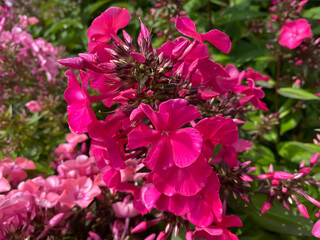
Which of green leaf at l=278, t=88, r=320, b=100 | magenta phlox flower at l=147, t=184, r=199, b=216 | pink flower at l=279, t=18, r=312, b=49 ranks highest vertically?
magenta phlox flower at l=147, t=184, r=199, b=216

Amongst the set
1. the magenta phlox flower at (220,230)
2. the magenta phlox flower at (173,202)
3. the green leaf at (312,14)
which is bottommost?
the magenta phlox flower at (220,230)

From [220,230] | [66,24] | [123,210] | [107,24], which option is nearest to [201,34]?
[107,24]

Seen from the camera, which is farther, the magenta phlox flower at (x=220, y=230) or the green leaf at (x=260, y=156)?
the green leaf at (x=260, y=156)

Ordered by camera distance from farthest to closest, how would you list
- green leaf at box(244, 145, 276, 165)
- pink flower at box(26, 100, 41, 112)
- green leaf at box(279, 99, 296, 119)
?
green leaf at box(279, 99, 296, 119) → pink flower at box(26, 100, 41, 112) → green leaf at box(244, 145, 276, 165)

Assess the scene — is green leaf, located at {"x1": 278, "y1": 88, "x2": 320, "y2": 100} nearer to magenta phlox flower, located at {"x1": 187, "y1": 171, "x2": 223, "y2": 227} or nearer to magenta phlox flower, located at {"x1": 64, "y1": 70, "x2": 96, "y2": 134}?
magenta phlox flower, located at {"x1": 187, "y1": 171, "x2": 223, "y2": 227}

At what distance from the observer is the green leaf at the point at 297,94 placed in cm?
144

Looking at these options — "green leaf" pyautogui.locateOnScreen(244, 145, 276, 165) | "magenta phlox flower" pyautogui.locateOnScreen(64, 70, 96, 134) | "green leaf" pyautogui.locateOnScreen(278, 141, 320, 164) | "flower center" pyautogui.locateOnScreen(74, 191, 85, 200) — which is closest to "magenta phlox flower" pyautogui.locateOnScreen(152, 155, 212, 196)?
"magenta phlox flower" pyautogui.locateOnScreen(64, 70, 96, 134)

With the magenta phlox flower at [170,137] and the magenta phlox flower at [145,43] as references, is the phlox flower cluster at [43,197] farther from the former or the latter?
the magenta phlox flower at [145,43]

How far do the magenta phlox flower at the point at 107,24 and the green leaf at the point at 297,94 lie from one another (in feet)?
3.46

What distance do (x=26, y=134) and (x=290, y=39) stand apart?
57.7 inches

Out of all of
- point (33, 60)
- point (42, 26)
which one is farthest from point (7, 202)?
point (42, 26)

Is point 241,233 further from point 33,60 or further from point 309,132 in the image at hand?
point 33,60

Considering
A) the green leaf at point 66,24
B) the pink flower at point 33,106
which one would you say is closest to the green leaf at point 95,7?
the green leaf at point 66,24

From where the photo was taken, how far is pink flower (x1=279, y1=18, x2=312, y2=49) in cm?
144
